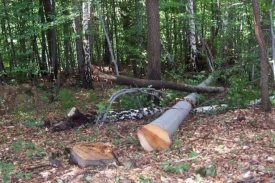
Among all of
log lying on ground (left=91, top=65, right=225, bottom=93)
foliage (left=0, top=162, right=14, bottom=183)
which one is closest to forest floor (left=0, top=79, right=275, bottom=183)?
foliage (left=0, top=162, right=14, bottom=183)

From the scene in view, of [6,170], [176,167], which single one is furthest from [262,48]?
[6,170]

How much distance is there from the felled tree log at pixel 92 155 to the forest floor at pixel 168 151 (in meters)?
0.12

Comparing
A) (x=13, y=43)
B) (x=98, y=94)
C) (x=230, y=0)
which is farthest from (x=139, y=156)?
(x=13, y=43)

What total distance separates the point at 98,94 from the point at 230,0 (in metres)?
6.80

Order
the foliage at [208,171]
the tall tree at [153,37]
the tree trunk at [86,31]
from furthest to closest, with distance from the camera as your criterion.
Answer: the tree trunk at [86,31] → the tall tree at [153,37] → the foliage at [208,171]

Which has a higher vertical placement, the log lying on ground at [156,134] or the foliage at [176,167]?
the log lying on ground at [156,134]

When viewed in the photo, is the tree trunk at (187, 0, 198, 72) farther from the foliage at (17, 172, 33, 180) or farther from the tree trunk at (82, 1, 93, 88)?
the foliage at (17, 172, 33, 180)

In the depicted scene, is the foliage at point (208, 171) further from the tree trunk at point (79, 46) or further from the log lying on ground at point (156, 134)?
the tree trunk at point (79, 46)

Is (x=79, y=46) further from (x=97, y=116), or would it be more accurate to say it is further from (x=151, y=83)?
(x=97, y=116)

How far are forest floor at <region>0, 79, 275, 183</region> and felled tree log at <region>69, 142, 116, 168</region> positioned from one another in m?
0.12

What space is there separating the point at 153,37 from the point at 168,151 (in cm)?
455

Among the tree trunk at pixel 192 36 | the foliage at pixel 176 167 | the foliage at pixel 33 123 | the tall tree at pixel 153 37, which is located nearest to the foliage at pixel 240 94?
the tall tree at pixel 153 37

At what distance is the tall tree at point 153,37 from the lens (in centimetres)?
985

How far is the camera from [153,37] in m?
9.89
